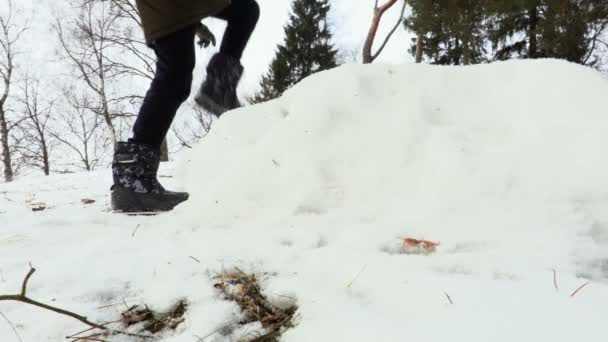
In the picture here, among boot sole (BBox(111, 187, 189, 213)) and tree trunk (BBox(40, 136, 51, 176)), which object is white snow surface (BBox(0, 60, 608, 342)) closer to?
boot sole (BBox(111, 187, 189, 213))

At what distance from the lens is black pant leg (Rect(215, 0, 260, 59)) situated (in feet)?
4.93

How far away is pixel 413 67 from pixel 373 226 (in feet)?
3.62

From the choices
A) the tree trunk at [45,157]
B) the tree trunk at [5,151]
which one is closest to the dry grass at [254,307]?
the tree trunk at [5,151]

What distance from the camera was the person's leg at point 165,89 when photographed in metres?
1.36

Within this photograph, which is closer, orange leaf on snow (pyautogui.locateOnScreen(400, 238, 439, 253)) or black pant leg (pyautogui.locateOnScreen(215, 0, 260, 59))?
→ orange leaf on snow (pyautogui.locateOnScreen(400, 238, 439, 253))

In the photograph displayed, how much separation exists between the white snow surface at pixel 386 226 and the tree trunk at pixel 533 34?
10083mm

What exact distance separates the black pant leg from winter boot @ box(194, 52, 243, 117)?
43 millimetres

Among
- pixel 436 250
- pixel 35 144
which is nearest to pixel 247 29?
pixel 436 250

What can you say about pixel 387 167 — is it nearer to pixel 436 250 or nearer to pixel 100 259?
pixel 436 250

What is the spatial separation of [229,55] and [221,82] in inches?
5.3

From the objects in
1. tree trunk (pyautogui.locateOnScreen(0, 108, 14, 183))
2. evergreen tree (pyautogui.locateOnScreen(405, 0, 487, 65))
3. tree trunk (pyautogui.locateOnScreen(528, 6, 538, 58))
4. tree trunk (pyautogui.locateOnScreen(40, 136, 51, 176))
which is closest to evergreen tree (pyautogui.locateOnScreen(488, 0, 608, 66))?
tree trunk (pyautogui.locateOnScreen(528, 6, 538, 58))

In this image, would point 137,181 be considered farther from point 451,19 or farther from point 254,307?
point 451,19

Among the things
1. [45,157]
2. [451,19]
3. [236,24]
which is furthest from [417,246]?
[45,157]

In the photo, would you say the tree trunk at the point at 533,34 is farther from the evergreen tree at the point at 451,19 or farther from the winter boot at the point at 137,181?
the winter boot at the point at 137,181
